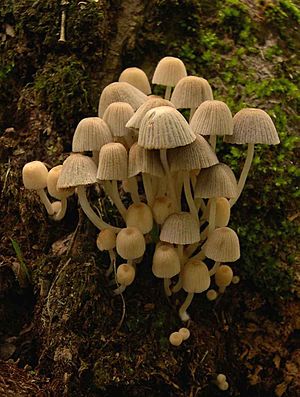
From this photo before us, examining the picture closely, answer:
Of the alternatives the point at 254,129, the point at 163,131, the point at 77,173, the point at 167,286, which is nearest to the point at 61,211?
the point at 77,173

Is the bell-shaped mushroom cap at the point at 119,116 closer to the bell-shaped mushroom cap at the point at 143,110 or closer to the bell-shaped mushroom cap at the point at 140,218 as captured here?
the bell-shaped mushroom cap at the point at 143,110

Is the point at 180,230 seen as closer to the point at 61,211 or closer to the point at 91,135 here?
the point at 91,135

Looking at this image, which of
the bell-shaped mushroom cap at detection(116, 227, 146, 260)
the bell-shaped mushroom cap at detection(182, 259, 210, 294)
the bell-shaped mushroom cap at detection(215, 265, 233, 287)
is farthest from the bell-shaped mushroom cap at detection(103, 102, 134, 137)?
the bell-shaped mushroom cap at detection(215, 265, 233, 287)

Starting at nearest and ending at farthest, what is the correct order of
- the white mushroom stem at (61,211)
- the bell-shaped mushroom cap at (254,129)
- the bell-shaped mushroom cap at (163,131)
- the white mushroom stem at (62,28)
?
the bell-shaped mushroom cap at (163,131) < the bell-shaped mushroom cap at (254,129) < the white mushroom stem at (61,211) < the white mushroom stem at (62,28)

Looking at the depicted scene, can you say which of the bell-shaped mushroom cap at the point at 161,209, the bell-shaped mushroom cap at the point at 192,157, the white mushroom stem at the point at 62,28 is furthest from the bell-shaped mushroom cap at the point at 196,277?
the white mushroom stem at the point at 62,28

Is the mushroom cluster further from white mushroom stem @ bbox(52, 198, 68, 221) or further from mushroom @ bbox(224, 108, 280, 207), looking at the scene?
white mushroom stem @ bbox(52, 198, 68, 221)
